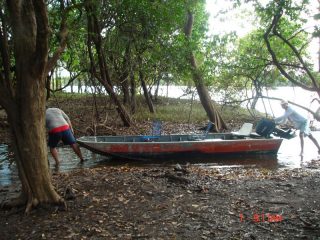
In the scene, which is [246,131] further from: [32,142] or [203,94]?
[32,142]

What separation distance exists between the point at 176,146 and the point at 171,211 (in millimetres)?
7147

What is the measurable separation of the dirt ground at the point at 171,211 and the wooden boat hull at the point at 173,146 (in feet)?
15.5

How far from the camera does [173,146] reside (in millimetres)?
13070

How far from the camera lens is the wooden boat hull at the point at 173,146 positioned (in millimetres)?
12688

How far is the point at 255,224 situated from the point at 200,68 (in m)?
14.4

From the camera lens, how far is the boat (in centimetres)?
1270

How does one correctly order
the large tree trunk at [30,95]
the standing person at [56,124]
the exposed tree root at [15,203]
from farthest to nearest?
the standing person at [56,124], the exposed tree root at [15,203], the large tree trunk at [30,95]

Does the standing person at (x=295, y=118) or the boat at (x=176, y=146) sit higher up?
the standing person at (x=295, y=118)

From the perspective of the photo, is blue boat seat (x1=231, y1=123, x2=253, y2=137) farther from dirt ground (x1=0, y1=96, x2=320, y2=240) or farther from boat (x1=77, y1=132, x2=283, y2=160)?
dirt ground (x1=0, y1=96, x2=320, y2=240)

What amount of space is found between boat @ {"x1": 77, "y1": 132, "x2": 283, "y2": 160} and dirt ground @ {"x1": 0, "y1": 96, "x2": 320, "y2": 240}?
473 cm

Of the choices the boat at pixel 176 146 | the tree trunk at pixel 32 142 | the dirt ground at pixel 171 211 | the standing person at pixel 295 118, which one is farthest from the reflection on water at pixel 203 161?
the tree trunk at pixel 32 142
